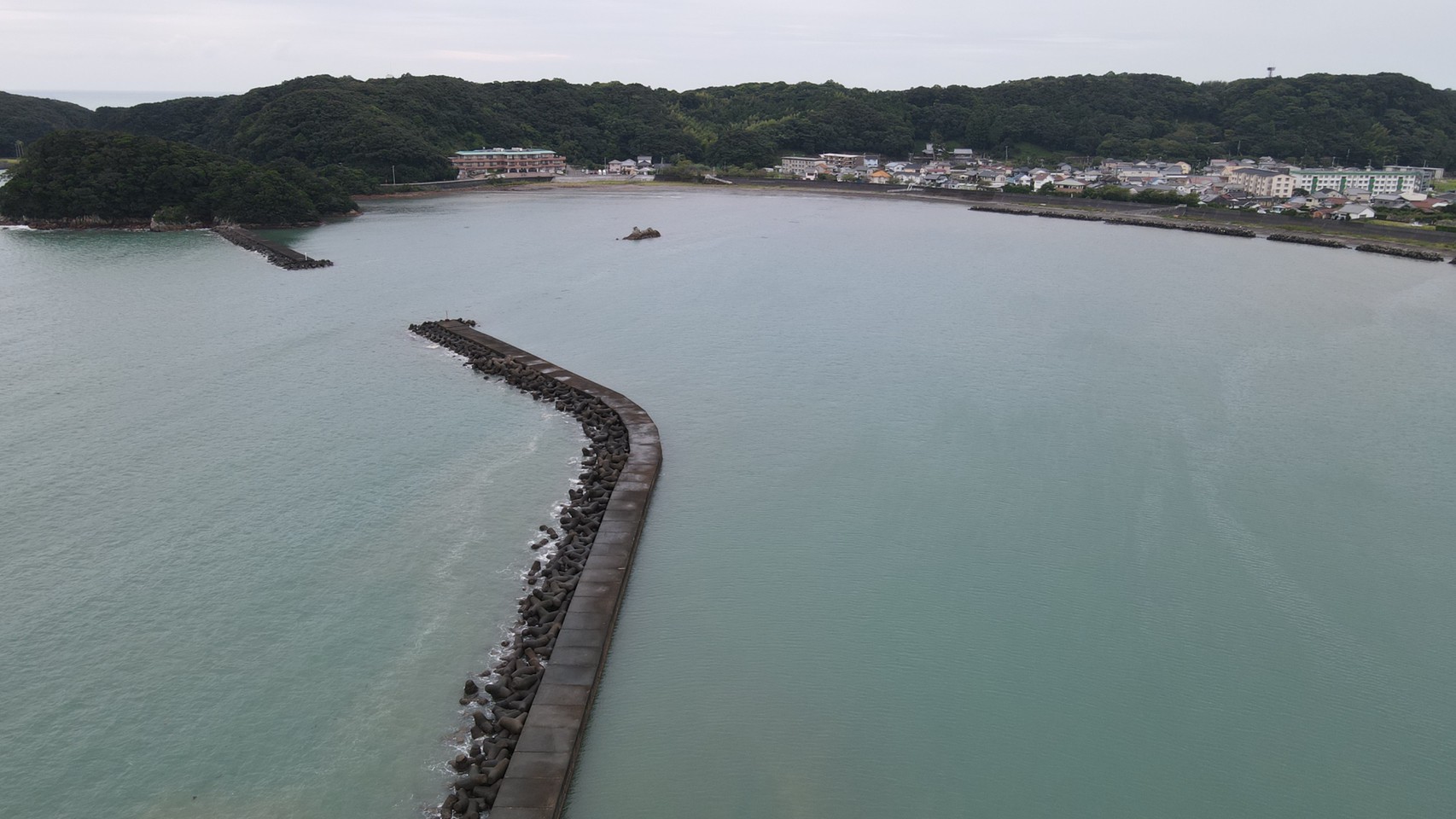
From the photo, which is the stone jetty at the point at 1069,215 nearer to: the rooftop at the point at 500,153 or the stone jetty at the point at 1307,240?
the stone jetty at the point at 1307,240

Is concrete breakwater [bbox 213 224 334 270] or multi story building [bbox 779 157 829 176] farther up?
multi story building [bbox 779 157 829 176]

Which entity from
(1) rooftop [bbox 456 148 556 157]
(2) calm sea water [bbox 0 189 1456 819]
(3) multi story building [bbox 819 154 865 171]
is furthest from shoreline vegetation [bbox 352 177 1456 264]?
(2) calm sea water [bbox 0 189 1456 819]

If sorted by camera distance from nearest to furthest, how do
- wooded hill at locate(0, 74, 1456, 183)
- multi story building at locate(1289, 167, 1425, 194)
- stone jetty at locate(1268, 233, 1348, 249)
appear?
stone jetty at locate(1268, 233, 1348, 249) < multi story building at locate(1289, 167, 1425, 194) < wooded hill at locate(0, 74, 1456, 183)

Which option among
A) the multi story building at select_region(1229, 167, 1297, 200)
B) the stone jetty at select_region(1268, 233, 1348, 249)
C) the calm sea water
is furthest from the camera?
the multi story building at select_region(1229, 167, 1297, 200)

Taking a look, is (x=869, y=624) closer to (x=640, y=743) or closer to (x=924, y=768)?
(x=924, y=768)

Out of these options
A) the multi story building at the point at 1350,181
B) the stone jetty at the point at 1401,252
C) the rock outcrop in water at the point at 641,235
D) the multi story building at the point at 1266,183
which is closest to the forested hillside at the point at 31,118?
the rock outcrop in water at the point at 641,235

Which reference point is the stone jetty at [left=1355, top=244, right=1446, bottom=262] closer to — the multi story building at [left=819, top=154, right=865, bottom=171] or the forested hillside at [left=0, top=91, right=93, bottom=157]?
the multi story building at [left=819, top=154, right=865, bottom=171]

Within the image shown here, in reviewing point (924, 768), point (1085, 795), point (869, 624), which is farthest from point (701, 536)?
point (1085, 795)

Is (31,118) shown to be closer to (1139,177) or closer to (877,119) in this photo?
(877,119)
